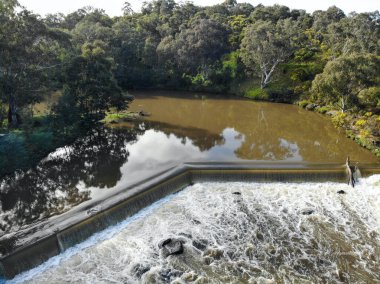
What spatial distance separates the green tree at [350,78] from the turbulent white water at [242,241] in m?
12.2

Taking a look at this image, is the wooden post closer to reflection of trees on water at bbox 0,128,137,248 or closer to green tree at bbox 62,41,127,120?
reflection of trees on water at bbox 0,128,137,248

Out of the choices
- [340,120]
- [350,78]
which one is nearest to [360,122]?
[340,120]

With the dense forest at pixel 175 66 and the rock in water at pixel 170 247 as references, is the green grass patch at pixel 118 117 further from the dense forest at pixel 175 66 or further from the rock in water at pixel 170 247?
the rock in water at pixel 170 247

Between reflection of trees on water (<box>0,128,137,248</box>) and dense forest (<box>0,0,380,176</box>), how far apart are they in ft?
3.10

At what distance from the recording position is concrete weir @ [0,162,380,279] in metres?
12.8

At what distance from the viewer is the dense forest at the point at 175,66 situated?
22875 mm

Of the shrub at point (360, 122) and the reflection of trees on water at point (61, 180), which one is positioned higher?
the shrub at point (360, 122)

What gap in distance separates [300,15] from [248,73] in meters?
29.2

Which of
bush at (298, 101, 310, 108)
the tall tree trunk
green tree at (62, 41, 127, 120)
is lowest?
bush at (298, 101, 310, 108)

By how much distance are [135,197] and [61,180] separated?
234 inches

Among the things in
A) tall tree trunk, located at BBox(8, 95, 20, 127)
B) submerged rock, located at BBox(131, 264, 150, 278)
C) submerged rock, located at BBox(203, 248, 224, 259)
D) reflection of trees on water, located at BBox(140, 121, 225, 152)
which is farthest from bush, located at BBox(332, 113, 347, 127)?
tall tree trunk, located at BBox(8, 95, 20, 127)

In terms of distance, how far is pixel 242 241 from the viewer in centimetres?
1401

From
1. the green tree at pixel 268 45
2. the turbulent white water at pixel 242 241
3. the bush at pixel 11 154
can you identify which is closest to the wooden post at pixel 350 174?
the turbulent white water at pixel 242 241

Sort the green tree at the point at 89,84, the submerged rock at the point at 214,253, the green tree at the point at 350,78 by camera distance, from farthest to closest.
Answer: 1. the green tree at the point at 350,78
2. the green tree at the point at 89,84
3. the submerged rock at the point at 214,253
